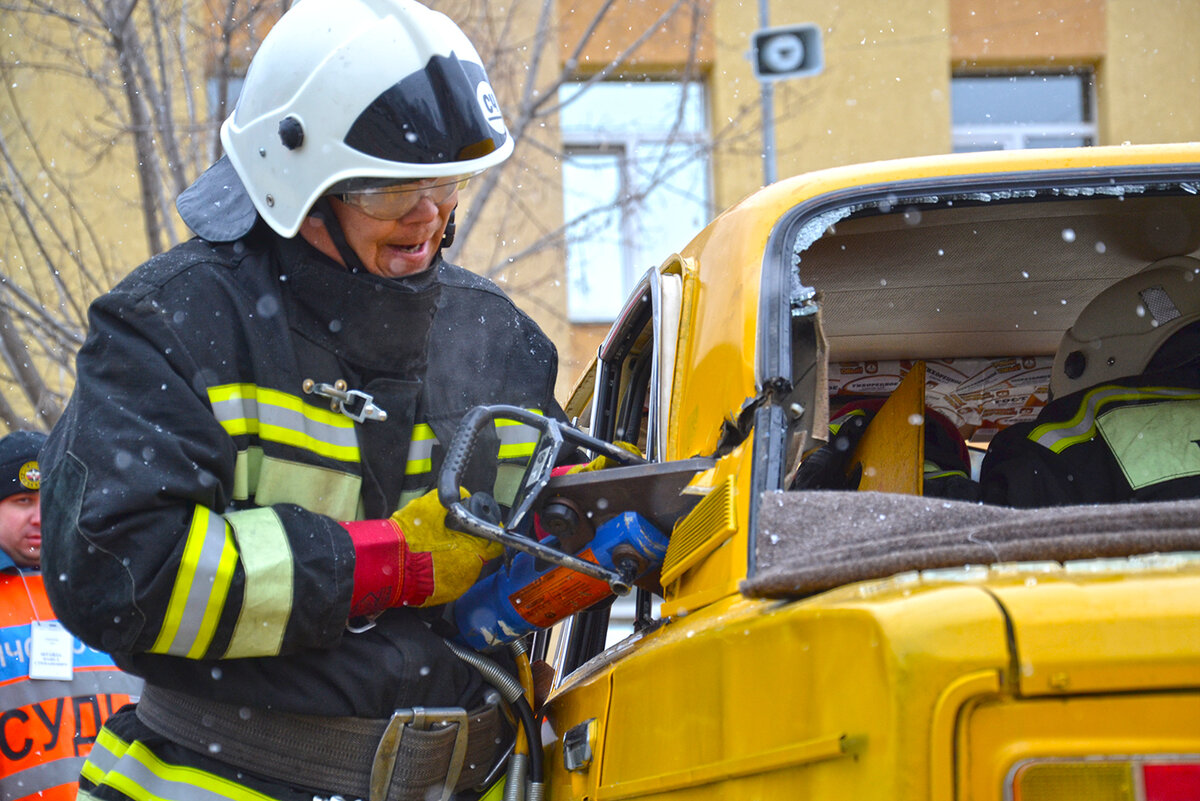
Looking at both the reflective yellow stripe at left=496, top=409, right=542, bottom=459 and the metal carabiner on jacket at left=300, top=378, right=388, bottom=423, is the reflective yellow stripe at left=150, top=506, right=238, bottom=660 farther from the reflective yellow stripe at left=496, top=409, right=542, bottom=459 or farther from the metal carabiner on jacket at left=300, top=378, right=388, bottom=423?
the reflective yellow stripe at left=496, top=409, right=542, bottom=459

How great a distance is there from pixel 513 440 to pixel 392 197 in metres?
0.51

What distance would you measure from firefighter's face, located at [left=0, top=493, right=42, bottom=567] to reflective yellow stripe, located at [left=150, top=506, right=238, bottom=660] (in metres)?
2.34

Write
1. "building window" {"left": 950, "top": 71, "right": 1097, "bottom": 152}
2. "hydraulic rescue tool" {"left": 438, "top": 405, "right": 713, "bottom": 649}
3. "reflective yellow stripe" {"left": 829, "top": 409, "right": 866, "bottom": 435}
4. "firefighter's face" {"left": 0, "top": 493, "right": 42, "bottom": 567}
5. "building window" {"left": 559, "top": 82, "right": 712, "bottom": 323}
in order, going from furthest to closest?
"building window" {"left": 950, "top": 71, "right": 1097, "bottom": 152} < "building window" {"left": 559, "top": 82, "right": 712, "bottom": 323} < "firefighter's face" {"left": 0, "top": 493, "right": 42, "bottom": 567} < "reflective yellow stripe" {"left": 829, "top": 409, "right": 866, "bottom": 435} < "hydraulic rescue tool" {"left": 438, "top": 405, "right": 713, "bottom": 649}

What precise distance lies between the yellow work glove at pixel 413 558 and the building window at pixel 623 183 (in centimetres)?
572

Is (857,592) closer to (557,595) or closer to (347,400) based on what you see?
(557,595)

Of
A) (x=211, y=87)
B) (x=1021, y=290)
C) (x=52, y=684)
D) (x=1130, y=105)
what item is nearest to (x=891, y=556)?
(x=1021, y=290)

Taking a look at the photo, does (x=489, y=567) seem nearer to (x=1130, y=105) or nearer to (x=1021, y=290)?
(x=1021, y=290)

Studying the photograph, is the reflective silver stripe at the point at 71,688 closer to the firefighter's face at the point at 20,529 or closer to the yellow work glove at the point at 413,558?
the firefighter's face at the point at 20,529

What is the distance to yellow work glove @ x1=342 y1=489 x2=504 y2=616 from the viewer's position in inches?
78.0

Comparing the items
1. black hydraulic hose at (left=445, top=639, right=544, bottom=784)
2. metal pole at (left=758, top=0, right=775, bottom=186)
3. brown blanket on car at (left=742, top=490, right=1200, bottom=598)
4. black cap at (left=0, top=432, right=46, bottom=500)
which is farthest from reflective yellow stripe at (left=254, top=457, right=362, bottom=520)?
metal pole at (left=758, top=0, right=775, bottom=186)

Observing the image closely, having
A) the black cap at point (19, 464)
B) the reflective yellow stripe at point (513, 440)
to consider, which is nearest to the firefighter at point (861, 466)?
the reflective yellow stripe at point (513, 440)

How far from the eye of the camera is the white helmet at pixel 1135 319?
8.75 ft

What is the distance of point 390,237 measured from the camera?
223cm

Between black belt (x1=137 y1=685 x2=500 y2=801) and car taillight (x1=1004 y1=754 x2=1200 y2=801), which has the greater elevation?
black belt (x1=137 y1=685 x2=500 y2=801)
